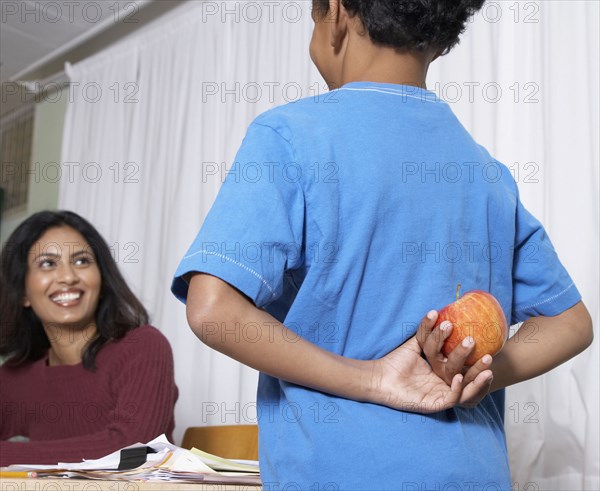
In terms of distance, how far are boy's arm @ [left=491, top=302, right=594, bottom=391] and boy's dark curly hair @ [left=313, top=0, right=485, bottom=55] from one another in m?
0.39

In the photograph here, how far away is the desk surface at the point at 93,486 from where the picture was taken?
1350 mm

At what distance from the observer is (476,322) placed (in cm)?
86

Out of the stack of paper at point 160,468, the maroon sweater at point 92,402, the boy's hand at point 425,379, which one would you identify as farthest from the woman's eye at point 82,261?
the boy's hand at point 425,379

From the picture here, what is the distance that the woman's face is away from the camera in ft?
8.45

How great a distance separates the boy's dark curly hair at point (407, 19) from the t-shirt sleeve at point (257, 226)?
0.63 ft

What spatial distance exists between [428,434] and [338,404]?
10cm

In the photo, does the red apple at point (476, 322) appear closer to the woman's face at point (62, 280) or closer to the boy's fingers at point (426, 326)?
the boy's fingers at point (426, 326)

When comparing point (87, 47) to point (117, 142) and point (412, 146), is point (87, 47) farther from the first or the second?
point (412, 146)

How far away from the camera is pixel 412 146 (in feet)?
3.05

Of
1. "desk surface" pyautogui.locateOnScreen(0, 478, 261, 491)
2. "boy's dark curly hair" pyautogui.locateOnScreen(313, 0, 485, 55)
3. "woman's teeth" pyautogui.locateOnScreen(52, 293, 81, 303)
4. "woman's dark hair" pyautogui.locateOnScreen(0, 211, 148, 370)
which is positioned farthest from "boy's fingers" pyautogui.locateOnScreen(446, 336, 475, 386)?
"woman's teeth" pyautogui.locateOnScreen(52, 293, 81, 303)

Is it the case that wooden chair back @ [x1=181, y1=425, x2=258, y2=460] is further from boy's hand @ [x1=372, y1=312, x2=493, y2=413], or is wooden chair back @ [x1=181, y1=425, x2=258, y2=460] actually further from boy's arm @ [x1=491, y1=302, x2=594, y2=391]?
boy's hand @ [x1=372, y1=312, x2=493, y2=413]

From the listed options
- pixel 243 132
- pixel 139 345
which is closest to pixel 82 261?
pixel 139 345

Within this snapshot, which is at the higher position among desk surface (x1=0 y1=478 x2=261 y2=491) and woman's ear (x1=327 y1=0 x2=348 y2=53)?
woman's ear (x1=327 y1=0 x2=348 y2=53)

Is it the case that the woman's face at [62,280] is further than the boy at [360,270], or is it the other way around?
the woman's face at [62,280]
